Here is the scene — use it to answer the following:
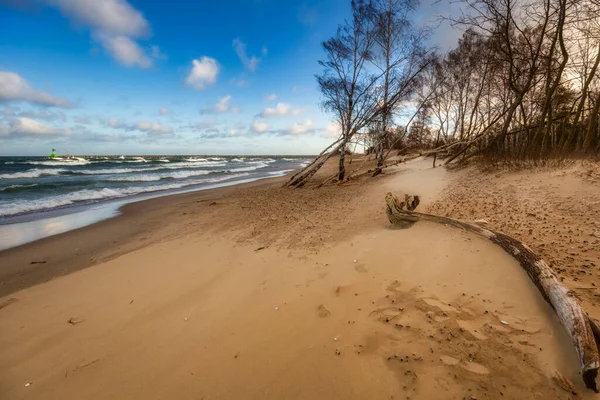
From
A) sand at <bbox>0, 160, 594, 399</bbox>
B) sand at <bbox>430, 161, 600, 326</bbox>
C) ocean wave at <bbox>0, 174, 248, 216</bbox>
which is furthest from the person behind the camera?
ocean wave at <bbox>0, 174, 248, 216</bbox>

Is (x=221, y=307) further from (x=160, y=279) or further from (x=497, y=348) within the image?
(x=497, y=348)

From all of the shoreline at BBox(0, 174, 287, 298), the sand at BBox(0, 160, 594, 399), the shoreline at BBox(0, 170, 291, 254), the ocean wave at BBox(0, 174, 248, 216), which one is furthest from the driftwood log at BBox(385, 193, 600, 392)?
the ocean wave at BBox(0, 174, 248, 216)

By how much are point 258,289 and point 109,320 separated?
1790 mm

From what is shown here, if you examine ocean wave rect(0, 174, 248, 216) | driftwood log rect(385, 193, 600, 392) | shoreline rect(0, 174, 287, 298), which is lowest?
shoreline rect(0, 174, 287, 298)

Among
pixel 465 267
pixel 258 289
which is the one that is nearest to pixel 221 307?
pixel 258 289

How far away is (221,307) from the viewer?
123 inches

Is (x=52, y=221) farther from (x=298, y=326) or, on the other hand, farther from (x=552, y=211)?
(x=552, y=211)

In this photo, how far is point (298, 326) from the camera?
2656 millimetres

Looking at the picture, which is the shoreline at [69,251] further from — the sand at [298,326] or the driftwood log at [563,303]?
the driftwood log at [563,303]

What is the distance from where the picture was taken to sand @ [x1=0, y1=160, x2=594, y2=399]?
6.45 ft

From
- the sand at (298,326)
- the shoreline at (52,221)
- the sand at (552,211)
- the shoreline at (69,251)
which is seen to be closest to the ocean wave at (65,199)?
the shoreline at (52,221)

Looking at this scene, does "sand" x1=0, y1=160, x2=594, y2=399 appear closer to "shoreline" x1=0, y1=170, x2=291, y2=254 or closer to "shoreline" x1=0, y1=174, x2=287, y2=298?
"shoreline" x1=0, y1=174, x2=287, y2=298

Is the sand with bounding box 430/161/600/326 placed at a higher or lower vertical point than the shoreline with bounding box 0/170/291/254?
higher

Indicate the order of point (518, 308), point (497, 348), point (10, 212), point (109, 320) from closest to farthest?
1. point (497, 348)
2. point (518, 308)
3. point (109, 320)
4. point (10, 212)
